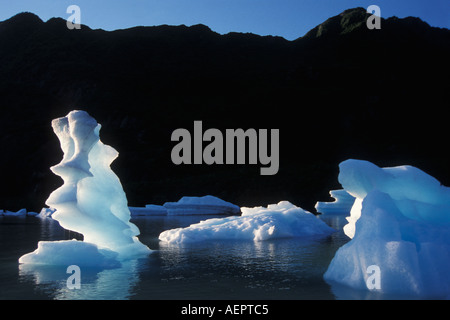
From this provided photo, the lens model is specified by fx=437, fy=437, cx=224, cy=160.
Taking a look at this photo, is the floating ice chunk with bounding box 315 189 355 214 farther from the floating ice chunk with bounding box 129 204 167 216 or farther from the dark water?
the dark water

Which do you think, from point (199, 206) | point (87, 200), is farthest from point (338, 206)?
point (87, 200)

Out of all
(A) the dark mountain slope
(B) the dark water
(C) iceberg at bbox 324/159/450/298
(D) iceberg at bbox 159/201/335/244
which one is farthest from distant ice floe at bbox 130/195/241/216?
(C) iceberg at bbox 324/159/450/298

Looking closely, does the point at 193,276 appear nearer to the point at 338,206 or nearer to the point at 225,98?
the point at 338,206

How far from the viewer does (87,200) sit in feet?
40.5

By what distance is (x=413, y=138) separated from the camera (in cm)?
7844

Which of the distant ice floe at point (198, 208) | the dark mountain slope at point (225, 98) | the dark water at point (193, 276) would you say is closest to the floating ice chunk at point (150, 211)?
the distant ice floe at point (198, 208)

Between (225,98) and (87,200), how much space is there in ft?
249

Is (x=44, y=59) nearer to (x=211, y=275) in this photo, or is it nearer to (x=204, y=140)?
(x=204, y=140)

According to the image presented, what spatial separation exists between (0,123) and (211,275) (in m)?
70.5

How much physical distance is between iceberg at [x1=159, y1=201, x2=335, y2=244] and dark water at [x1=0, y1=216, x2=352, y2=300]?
9.12ft

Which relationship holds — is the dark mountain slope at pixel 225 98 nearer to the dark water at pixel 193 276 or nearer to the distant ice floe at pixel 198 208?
the distant ice floe at pixel 198 208

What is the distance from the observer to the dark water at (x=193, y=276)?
27.3ft
